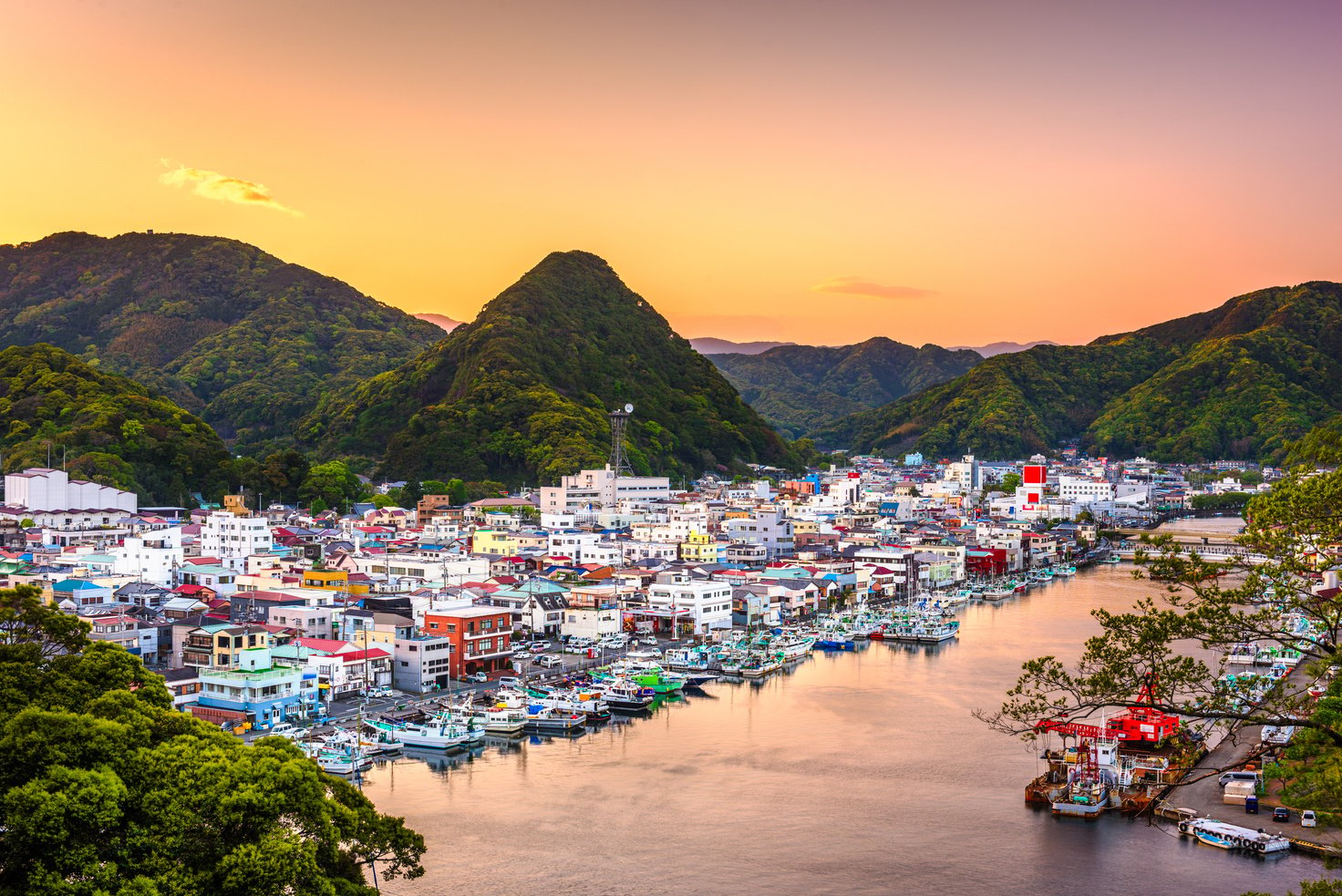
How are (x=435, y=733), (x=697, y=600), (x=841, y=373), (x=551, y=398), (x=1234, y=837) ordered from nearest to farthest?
(x=1234, y=837), (x=435, y=733), (x=697, y=600), (x=551, y=398), (x=841, y=373)

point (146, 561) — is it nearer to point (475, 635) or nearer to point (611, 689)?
point (475, 635)

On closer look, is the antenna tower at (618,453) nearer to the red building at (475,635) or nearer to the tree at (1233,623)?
the red building at (475,635)

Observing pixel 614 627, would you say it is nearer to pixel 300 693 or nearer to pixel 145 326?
pixel 300 693

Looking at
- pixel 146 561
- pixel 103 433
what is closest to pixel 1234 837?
pixel 146 561

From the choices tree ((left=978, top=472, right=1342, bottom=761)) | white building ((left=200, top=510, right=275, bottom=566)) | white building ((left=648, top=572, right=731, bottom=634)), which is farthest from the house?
tree ((left=978, top=472, right=1342, bottom=761))

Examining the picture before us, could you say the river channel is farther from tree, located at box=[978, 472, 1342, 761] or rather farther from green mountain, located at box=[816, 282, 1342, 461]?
green mountain, located at box=[816, 282, 1342, 461]

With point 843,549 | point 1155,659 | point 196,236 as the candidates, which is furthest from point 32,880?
point 196,236
